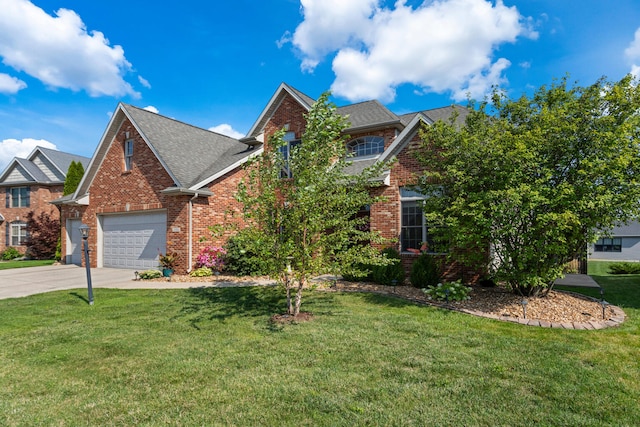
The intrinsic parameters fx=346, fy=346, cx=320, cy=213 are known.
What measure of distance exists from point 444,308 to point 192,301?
6.21 m

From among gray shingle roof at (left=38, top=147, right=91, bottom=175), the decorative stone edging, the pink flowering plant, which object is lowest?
A: the decorative stone edging

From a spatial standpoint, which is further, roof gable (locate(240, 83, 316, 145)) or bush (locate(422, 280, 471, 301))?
roof gable (locate(240, 83, 316, 145))

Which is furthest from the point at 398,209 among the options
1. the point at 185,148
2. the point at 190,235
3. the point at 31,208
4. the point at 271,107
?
the point at 31,208

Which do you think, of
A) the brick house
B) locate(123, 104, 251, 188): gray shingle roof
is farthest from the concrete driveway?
the brick house

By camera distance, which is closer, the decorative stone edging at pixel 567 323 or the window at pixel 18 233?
the decorative stone edging at pixel 567 323

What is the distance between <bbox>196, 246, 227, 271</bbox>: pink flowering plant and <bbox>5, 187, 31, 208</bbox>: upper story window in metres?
20.0

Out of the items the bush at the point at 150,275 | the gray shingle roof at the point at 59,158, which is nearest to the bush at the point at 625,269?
the bush at the point at 150,275

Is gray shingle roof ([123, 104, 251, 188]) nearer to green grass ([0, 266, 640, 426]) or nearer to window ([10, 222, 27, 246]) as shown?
green grass ([0, 266, 640, 426])

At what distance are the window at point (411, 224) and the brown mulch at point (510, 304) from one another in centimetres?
174

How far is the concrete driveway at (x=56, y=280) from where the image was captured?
11.1 metres

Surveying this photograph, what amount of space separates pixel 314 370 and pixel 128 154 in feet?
49.9

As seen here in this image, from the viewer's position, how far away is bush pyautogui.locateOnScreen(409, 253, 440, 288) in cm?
1044

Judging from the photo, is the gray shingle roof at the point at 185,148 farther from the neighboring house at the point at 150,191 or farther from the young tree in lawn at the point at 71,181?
the young tree in lawn at the point at 71,181

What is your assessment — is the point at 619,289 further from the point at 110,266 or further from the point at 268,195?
the point at 110,266
